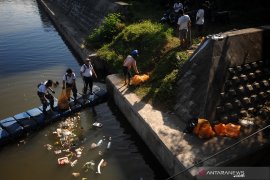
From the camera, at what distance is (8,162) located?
36.2 feet

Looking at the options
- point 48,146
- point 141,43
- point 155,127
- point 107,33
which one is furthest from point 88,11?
point 155,127

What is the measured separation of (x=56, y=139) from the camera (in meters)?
12.1

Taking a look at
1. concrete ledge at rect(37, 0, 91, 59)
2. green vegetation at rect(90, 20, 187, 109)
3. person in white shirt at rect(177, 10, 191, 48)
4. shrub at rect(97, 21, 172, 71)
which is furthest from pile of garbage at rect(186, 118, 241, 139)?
concrete ledge at rect(37, 0, 91, 59)

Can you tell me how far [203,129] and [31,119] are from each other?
24.0 ft

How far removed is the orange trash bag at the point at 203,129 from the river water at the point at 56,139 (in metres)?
1.86

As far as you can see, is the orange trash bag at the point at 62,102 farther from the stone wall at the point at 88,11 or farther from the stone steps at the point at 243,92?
the stone wall at the point at 88,11

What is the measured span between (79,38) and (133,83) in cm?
1033

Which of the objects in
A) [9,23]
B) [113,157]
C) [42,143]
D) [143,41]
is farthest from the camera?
[9,23]

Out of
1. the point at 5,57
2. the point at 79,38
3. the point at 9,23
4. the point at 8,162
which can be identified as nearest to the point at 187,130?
the point at 8,162

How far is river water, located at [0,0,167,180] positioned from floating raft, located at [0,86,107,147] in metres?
0.26

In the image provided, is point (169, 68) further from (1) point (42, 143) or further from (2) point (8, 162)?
(2) point (8, 162)

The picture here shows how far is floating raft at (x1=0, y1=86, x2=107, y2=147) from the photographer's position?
12.0 metres

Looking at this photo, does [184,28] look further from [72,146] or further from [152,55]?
[72,146]

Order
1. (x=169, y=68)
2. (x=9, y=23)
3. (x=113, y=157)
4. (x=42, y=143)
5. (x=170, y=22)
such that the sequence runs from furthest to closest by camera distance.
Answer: (x=9, y=23), (x=170, y=22), (x=169, y=68), (x=42, y=143), (x=113, y=157)
